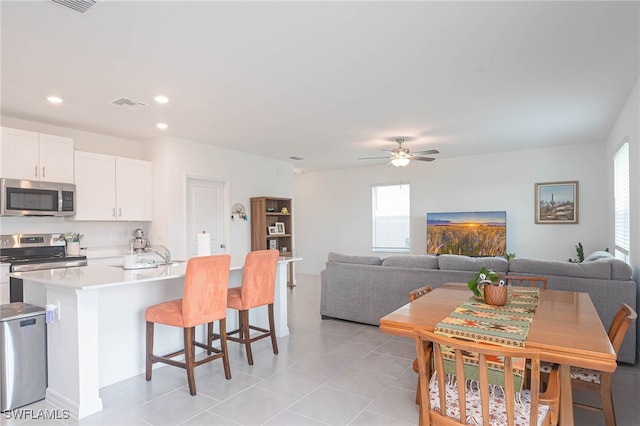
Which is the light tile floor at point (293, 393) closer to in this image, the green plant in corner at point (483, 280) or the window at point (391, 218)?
the green plant in corner at point (483, 280)

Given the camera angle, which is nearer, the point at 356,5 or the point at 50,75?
the point at 356,5

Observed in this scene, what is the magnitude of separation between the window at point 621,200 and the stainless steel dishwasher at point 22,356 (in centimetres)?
571

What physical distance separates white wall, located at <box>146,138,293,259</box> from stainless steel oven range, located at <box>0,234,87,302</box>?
1.18 m

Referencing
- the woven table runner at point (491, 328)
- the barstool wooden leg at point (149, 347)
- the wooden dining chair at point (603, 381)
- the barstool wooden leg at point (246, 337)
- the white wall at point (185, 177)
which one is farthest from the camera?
the white wall at point (185, 177)

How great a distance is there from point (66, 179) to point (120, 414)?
3394mm

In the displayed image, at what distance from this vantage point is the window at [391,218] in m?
8.23

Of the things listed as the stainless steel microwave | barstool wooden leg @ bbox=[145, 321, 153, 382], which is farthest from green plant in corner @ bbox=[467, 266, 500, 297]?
the stainless steel microwave

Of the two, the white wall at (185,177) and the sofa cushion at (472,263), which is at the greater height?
the white wall at (185,177)

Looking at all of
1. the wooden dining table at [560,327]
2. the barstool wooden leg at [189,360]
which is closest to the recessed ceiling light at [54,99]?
the barstool wooden leg at [189,360]

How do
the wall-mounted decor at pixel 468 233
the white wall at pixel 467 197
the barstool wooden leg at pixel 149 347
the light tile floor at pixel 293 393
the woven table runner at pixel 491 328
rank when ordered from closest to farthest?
1. the woven table runner at pixel 491 328
2. the light tile floor at pixel 293 393
3. the barstool wooden leg at pixel 149 347
4. the white wall at pixel 467 197
5. the wall-mounted decor at pixel 468 233

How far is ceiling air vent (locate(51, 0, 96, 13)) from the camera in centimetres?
217

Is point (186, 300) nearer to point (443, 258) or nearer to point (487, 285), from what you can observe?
point (487, 285)

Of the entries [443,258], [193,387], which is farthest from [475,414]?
[443,258]

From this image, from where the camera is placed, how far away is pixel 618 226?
503 cm
